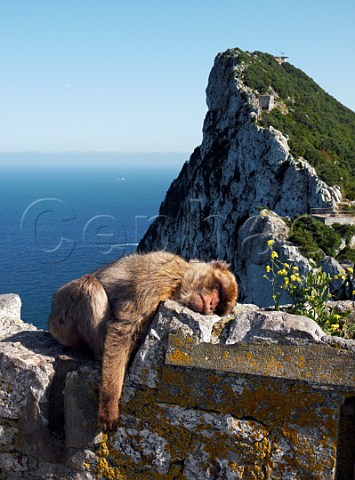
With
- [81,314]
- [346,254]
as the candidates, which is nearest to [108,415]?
[81,314]

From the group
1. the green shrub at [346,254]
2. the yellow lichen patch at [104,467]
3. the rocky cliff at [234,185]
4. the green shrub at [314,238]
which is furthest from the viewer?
the rocky cliff at [234,185]

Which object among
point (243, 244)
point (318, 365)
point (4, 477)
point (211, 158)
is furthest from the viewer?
point (211, 158)

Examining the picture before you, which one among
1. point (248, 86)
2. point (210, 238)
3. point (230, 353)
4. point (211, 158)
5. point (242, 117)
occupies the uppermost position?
point (248, 86)

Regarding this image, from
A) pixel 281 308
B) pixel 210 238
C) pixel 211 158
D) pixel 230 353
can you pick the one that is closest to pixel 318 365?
pixel 230 353

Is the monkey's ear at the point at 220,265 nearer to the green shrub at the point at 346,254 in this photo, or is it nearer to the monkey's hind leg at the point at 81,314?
the monkey's hind leg at the point at 81,314

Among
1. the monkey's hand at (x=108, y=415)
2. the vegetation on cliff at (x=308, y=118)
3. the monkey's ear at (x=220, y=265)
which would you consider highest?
the vegetation on cliff at (x=308, y=118)

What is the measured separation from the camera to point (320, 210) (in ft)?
111

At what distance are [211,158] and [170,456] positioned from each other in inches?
1723

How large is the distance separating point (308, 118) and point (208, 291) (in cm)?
4710

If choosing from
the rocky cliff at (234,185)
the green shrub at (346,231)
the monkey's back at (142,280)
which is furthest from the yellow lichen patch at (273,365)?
the green shrub at (346,231)

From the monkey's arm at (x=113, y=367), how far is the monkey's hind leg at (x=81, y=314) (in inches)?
6.6

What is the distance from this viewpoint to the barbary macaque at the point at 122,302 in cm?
328

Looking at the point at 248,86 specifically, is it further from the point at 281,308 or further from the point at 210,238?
the point at 281,308

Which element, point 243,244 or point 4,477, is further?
point 243,244
